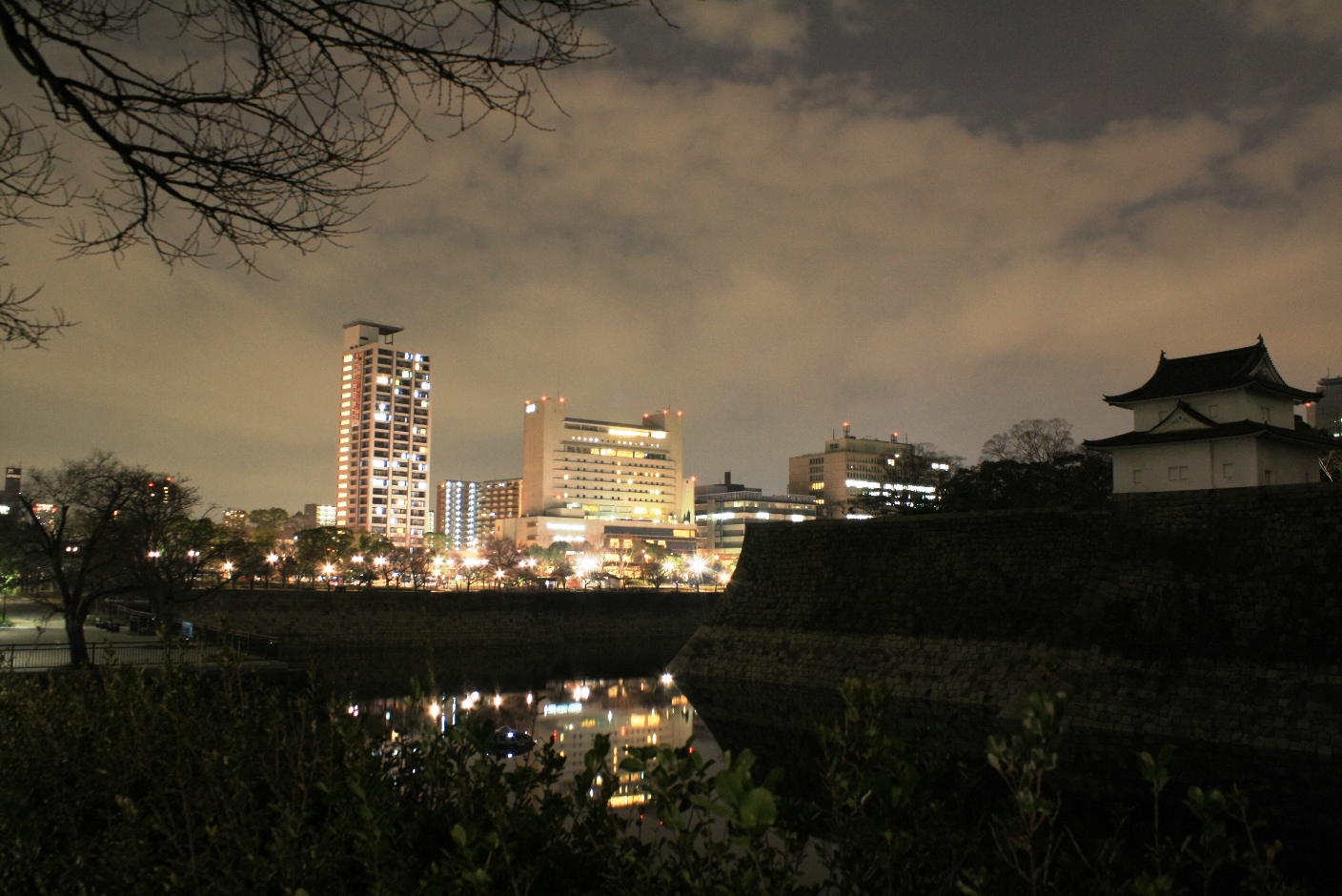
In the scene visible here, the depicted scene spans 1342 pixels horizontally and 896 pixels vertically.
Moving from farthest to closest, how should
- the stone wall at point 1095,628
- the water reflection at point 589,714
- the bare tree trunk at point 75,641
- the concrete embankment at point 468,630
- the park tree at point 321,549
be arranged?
the park tree at point 321,549 → the concrete embankment at point 468,630 → the water reflection at point 589,714 → the stone wall at point 1095,628 → the bare tree trunk at point 75,641

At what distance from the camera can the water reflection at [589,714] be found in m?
20.9

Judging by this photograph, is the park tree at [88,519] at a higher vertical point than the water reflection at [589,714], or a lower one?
higher

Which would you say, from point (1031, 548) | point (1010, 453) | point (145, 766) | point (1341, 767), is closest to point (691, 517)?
point (1010, 453)

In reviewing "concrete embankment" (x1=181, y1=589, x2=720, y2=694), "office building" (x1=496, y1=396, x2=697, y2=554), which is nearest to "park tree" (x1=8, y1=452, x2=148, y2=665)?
"concrete embankment" (x1=181, y1=589, x2=720, y2=694)

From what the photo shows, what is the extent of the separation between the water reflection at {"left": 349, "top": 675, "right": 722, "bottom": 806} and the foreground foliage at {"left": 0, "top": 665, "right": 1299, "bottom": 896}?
1137 centimetres

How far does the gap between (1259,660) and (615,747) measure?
42.3ft

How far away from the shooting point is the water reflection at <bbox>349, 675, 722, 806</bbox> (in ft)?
68.5

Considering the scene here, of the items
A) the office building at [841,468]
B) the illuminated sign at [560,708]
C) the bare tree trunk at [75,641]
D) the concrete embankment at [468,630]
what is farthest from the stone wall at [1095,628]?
the office building at [841,468]

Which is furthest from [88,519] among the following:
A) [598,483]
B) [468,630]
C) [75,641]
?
[598,483]

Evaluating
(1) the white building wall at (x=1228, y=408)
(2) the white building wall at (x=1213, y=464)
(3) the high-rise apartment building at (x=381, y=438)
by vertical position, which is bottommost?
(2) the white building wall at (x=1213, y=464)

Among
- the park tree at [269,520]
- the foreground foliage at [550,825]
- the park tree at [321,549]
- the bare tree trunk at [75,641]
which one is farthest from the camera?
the park tree at [269,520]

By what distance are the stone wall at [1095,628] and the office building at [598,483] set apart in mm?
98654

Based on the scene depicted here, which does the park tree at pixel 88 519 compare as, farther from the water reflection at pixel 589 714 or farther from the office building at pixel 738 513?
the office building at pixel 738 513

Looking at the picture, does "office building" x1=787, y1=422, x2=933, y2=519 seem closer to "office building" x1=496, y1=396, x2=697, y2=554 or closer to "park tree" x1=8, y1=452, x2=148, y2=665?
"office building" x1=496, y1=396, x2=697, y2=554
